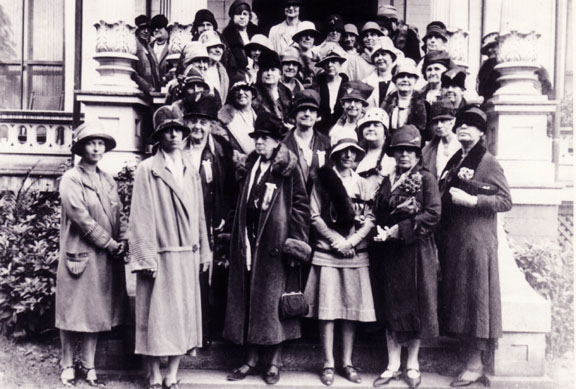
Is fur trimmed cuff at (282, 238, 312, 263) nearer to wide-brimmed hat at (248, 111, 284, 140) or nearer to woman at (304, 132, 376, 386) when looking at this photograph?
woman at (304, 132, 376, 386)

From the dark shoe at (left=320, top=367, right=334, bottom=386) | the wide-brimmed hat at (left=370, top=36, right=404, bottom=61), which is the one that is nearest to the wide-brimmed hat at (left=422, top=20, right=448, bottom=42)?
the wide-brimmed hat at (left=370, top=36, right=404, bottom=61)

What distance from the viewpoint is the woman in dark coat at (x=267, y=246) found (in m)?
5.61

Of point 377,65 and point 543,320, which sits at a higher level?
point 377,65

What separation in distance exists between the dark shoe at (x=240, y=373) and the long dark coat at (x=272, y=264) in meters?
0.29

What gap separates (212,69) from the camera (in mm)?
7285

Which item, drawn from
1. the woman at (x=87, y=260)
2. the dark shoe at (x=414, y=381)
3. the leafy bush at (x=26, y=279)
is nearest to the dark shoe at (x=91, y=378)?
the woman at (x=87, y=260)

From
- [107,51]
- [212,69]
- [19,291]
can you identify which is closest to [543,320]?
[212,69]

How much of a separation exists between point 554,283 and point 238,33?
4741 millimetres

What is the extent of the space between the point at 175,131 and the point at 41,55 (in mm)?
8324

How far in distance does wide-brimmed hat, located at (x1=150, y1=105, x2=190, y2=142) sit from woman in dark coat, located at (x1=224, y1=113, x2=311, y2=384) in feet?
2.05

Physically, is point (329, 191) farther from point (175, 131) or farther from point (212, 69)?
point (212, 69)

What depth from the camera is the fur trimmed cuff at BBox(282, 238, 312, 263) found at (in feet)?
18.3

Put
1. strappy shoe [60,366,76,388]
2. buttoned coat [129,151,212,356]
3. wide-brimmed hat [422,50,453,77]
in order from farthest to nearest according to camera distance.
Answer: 1. wide-brimmed hat [422,50,453,77]
2. strappy shoe [60,366,76,388]
3. buttoned coat [129,151,212,356]

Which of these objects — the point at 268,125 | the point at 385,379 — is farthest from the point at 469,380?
the point at 268,125
